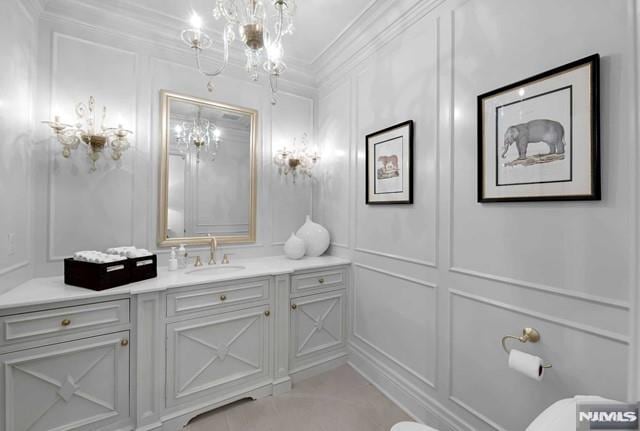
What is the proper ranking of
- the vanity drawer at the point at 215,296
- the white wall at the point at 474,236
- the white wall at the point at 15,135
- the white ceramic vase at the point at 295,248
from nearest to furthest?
the white wall at the point at 474,236, the white wall at the point at 15,135, the vanity drawer at the point at 215,296, the white ceramic vase at the point at 295,248

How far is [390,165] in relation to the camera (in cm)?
218

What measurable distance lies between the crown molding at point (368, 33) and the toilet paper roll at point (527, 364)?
6.63ft

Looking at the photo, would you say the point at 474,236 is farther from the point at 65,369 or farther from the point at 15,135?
the point at 15,135

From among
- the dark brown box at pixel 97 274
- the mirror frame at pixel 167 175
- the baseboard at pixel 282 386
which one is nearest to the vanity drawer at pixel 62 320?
the dark brown box at pixel 97 274

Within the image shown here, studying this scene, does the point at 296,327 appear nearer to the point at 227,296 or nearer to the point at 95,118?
the point at 227,296

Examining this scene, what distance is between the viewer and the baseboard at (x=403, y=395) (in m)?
1.73

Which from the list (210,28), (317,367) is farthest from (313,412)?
(210,28)

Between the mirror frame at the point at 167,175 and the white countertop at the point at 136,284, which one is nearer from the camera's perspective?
the white countertop at the point at 136,284

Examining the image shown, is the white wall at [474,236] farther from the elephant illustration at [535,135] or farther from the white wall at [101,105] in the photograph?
the white wall at [101,105]

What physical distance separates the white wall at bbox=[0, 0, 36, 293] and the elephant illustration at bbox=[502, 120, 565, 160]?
8.76ft

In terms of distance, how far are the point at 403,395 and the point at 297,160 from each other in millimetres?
2173

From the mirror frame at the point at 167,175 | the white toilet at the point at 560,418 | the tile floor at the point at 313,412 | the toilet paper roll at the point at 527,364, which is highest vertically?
the mirror frame at the point at 167,175

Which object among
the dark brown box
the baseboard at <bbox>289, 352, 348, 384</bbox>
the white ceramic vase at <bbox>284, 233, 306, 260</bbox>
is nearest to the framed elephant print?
the white ceramic vase at <bbox>284, 233, 306, 260</bbox>

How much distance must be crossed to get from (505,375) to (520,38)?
1692 millimetres
